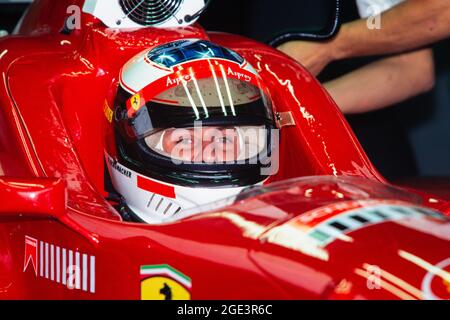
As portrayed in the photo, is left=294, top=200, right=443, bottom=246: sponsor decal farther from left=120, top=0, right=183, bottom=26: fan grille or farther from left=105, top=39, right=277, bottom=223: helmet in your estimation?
left=120, top=0, right=183, bottom=26: fan grille

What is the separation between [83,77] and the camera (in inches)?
114

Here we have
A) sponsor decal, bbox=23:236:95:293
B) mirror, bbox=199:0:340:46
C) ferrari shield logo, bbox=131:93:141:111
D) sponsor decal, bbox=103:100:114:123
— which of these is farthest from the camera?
mirror, bbox=199:0:340:46

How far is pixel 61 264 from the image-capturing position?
8.05 ft

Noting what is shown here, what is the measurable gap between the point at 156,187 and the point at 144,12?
2.04 feet

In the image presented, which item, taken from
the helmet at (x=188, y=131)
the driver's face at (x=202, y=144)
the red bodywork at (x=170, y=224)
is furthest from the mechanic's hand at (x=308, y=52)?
the driver's face at (x=202, y=144)

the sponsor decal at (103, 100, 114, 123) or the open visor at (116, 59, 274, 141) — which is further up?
the open visor at (116, 59, 274, 141)

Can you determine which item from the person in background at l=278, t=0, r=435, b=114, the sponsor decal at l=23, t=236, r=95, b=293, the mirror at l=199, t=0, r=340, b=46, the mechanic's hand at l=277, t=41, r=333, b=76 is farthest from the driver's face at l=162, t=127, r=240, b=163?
the mirror at l=199, t=0, r=340, b=46

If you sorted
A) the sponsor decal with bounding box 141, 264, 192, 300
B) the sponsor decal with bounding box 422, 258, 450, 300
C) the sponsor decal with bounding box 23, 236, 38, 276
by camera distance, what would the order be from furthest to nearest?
the sponsor decal with bounding box 23, 236, 38, 276 < the sponsor decal with bounding box 141, 264, 192, 300 < the sponsor decal with bounding box 422, 258, 450, 300

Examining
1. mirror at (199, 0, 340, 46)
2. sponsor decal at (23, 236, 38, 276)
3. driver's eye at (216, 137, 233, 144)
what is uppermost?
driver's eye at (216, 137, 233, 144)

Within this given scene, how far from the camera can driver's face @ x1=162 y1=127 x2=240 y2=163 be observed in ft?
8.59

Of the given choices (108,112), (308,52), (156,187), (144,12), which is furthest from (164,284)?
(308,52)

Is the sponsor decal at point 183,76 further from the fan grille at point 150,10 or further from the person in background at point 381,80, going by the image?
the person in background at point 381,80

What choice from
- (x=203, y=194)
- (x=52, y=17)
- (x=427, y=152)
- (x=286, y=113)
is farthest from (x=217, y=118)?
(x=427, y=152)
